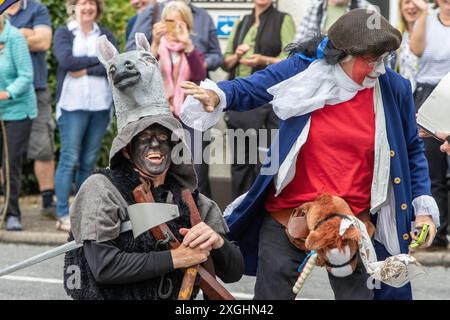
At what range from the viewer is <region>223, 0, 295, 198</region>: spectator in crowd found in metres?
10.5

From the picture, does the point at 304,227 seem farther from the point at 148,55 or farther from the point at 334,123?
the point at 148,55

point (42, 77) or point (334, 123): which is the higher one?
point (334, 123)

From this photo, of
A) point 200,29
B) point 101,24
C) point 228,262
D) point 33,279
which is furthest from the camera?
point 101,24

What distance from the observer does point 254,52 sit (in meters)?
10.6

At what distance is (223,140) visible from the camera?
11.3 metres

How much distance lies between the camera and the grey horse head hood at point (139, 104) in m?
4.88

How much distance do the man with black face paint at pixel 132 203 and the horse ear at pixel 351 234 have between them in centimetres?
56

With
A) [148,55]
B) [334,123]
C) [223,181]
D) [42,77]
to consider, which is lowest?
[223,181]

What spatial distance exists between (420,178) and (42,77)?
603 cm

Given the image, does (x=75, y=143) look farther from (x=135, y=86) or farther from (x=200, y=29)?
(x=135, y=86)

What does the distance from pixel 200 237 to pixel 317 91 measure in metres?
1.25

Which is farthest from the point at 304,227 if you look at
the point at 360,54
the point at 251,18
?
the point at 251,18

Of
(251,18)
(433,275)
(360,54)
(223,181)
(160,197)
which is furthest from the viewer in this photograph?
(223,181)

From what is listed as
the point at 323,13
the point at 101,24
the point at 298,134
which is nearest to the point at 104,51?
the point at 298,134
